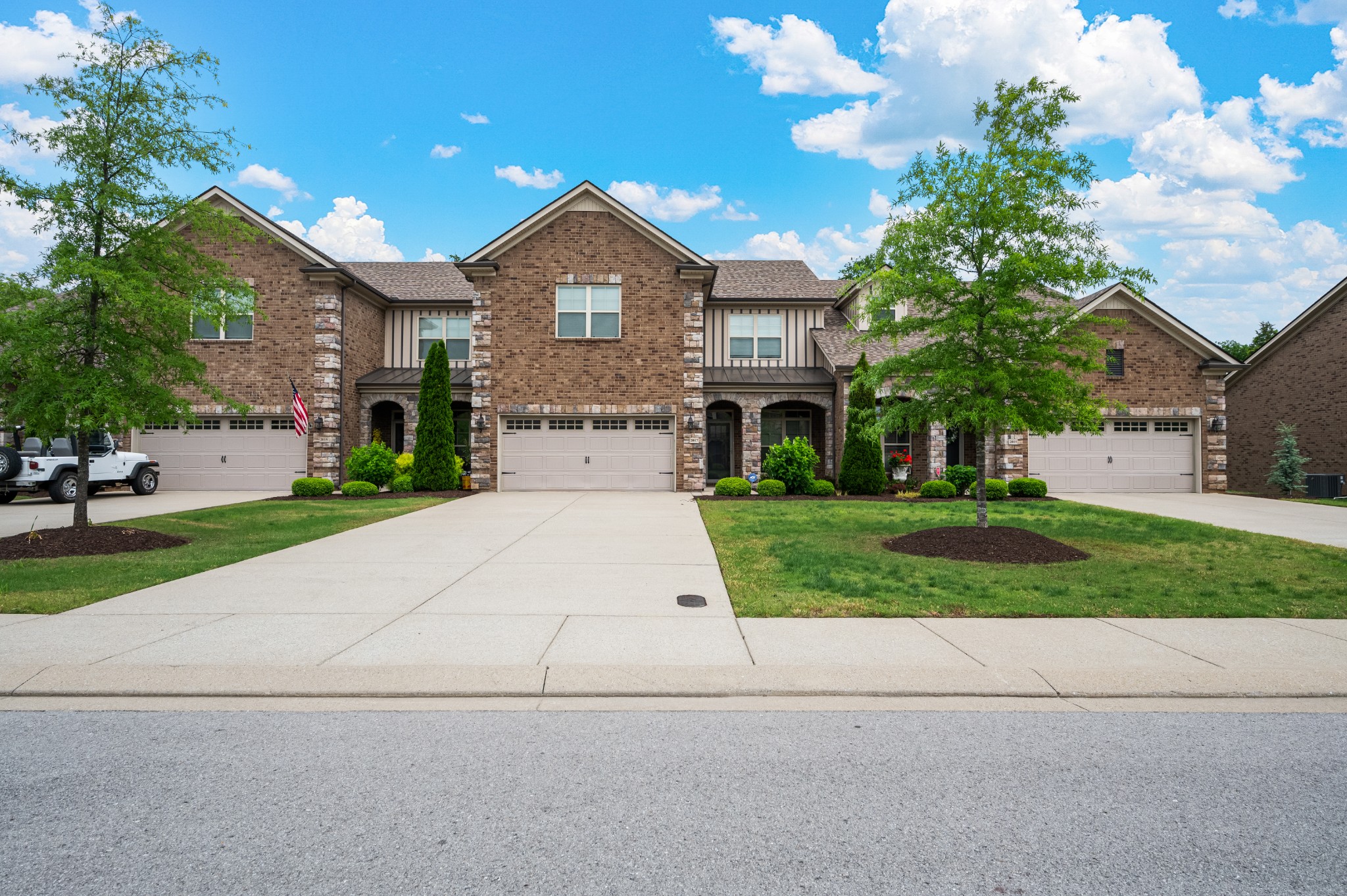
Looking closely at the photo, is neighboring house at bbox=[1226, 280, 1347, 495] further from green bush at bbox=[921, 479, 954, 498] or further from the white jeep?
the white jeep

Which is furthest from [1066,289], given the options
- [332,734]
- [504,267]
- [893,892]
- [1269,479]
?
[1269,479]

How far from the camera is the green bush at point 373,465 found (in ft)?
66.6

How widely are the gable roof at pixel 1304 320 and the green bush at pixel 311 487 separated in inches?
1171

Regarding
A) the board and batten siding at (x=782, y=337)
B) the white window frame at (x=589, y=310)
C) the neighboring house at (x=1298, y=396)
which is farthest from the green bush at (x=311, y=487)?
the neighboring house at (x=1298, y=396)

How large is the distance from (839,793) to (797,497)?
1621 centimetres

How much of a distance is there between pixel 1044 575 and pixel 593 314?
15604 mm

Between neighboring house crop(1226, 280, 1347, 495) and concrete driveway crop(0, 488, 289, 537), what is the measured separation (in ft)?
106

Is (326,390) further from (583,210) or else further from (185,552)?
(185,552)

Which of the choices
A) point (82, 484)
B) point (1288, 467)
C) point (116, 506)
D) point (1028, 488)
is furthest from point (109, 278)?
point (1288, 467)

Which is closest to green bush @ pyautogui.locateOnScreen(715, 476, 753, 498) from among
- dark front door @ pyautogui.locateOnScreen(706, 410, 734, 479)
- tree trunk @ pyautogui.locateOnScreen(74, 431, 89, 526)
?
dark front door @ pyautogui.locateOnScreen(706, 410, 734, 479)

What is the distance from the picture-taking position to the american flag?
2092 cm

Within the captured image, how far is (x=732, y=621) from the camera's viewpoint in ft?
21.5

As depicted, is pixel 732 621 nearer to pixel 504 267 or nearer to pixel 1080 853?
pixel 1080 853

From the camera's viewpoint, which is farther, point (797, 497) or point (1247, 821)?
point (797, 497)
